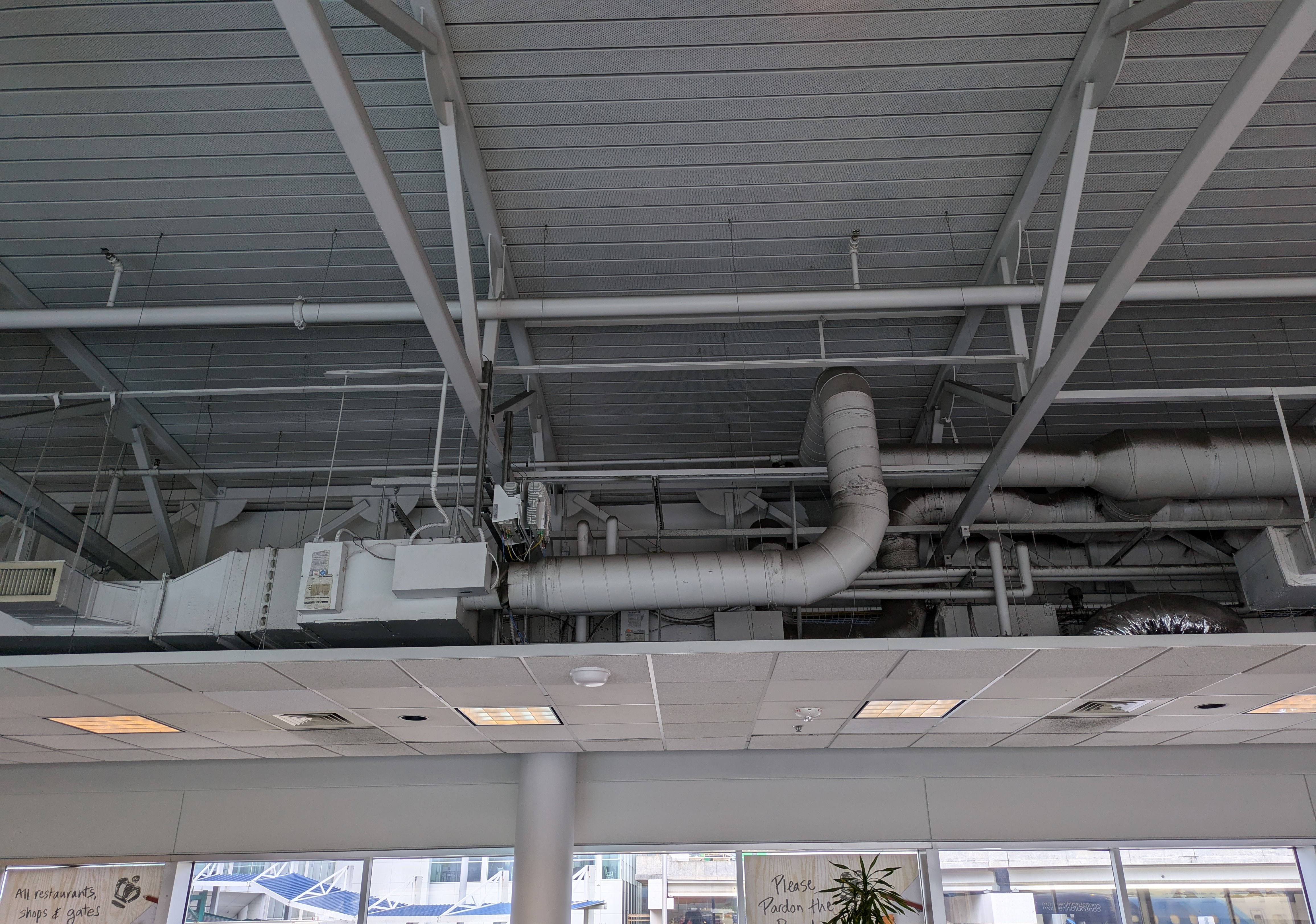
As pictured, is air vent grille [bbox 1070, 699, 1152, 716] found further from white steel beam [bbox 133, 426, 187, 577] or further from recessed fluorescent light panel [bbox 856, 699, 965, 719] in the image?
white steel beam [bbox 133, 426, 187, 577]

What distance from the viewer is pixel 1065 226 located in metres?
3.59

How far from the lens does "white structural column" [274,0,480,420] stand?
249 cm

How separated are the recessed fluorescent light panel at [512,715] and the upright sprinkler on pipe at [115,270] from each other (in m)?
3.09

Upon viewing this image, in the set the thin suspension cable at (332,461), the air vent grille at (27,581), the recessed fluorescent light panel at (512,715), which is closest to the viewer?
the air vent grille at (27,581)

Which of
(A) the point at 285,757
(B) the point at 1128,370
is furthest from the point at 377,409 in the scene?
(B) the point at 1128,370

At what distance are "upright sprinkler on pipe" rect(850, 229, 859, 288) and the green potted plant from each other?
12.5 ft

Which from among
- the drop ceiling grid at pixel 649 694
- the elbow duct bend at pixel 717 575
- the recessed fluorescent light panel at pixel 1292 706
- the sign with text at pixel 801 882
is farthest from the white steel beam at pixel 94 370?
the recessed fluorescent light panel at pixel 1292 706

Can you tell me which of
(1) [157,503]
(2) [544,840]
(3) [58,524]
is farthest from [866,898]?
(3) [58,524]

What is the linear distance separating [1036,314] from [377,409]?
459 centimetres

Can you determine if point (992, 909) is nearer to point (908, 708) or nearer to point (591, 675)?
point (908, 708)

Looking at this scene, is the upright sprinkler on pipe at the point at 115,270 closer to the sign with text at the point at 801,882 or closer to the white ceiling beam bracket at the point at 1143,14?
the white ceiling beam bracket at the point at 1143,14

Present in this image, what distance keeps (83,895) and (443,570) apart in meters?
4.97

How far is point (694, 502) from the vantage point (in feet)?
23.1

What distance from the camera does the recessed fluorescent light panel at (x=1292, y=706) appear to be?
515cm
